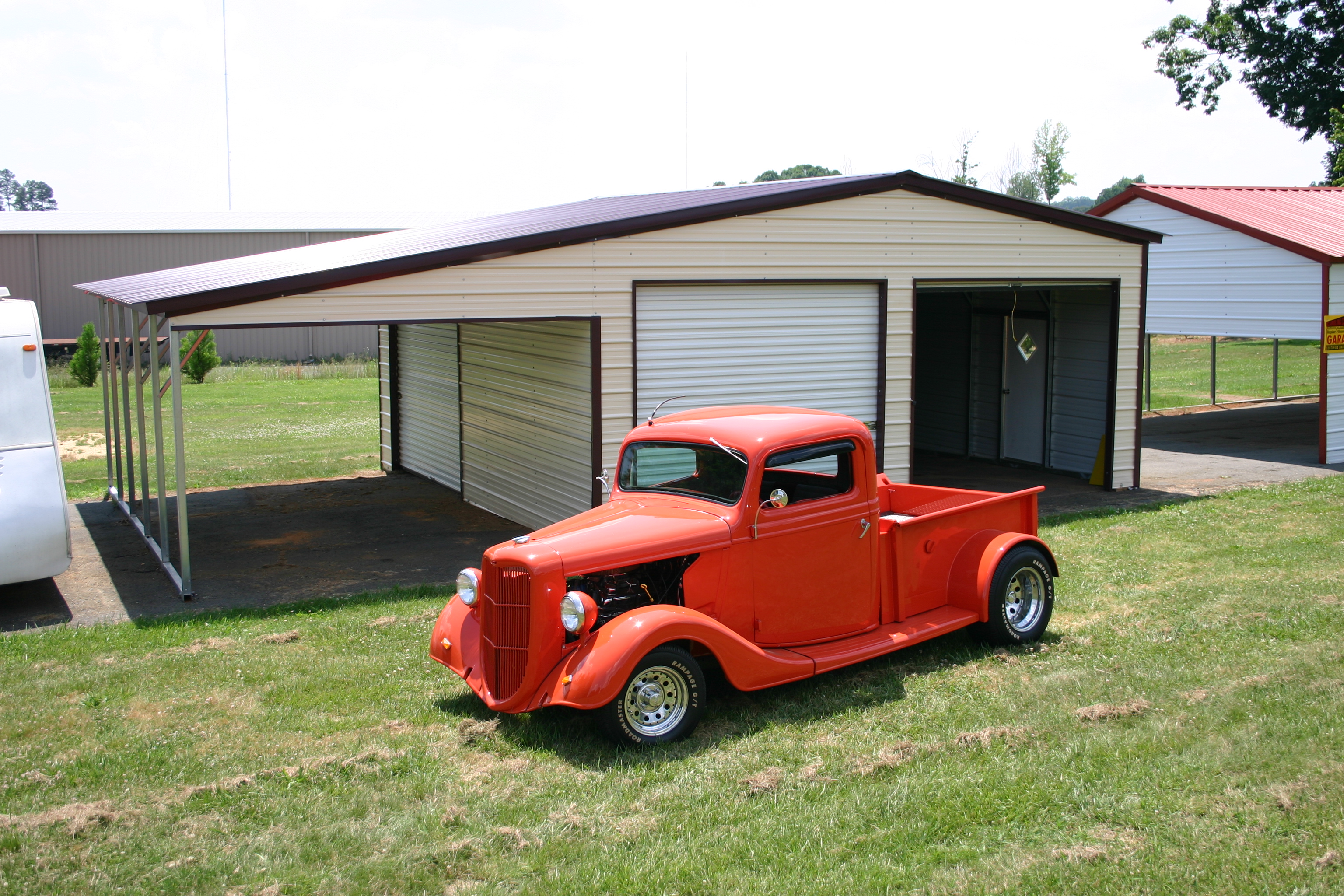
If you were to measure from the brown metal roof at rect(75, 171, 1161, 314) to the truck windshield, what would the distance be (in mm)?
3491

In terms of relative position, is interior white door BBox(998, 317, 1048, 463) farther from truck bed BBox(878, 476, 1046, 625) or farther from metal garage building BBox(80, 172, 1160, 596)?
truck bed BBox(878, 476, 1046, 625)

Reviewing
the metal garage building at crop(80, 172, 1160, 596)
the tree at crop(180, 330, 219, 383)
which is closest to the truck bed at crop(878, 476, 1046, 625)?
the metal garage building at crop(80, 172, 1160, 596)

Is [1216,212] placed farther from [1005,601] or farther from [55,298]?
[55,298]

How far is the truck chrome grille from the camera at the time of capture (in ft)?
19.9

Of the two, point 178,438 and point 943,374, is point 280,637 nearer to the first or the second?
point 178,438

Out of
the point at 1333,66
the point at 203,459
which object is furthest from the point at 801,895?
the point at 1333,66

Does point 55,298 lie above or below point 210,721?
above

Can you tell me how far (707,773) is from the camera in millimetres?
5723

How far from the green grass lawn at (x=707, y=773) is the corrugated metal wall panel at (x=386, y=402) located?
28.4ft

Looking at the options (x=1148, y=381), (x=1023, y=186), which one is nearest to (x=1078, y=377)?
(x=1148, y=381)

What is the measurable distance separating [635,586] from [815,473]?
1606 millimetres

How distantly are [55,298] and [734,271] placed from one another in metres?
31.9

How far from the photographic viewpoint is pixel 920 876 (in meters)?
4.69

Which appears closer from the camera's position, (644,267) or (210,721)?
(210,721)
